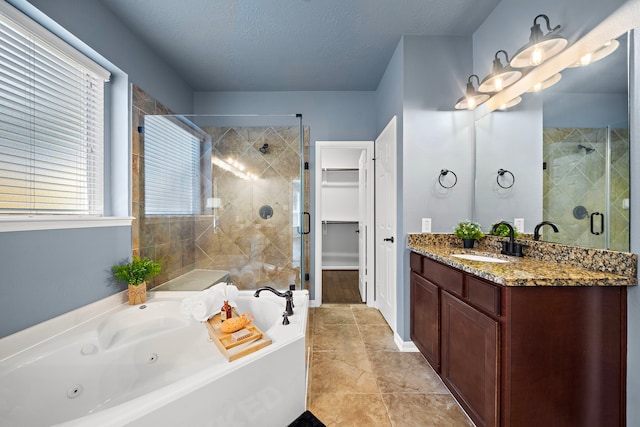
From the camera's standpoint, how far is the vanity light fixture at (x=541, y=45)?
4.62ft

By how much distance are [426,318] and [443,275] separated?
441mm

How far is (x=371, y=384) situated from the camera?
1.77 m

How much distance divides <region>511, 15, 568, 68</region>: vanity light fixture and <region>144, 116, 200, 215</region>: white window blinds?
8.36 ft

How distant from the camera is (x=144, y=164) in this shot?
7.15 feet

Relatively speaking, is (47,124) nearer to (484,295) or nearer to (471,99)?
(484,295)

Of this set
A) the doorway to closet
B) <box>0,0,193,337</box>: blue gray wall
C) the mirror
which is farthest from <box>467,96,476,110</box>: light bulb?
<box>0,0,193,337</box>: blue gray wall

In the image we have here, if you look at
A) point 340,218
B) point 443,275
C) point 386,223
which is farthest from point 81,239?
point 340,218

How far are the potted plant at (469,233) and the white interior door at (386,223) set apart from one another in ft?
1.74

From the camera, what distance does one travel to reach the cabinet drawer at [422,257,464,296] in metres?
1.46

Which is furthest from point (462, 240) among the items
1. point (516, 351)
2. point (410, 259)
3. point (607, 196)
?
point (516, 351)

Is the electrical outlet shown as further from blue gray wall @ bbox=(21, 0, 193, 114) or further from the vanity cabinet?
blue gray wall @ bbox=(21, 0, 193, 114)

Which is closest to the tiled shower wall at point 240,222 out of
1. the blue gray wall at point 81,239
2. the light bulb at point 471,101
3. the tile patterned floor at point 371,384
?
the blue gray wall at point 81,239

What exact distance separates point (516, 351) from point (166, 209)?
2.61 metres

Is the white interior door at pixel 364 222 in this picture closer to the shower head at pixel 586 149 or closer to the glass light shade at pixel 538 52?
the glass light shade at pixel 538 52
